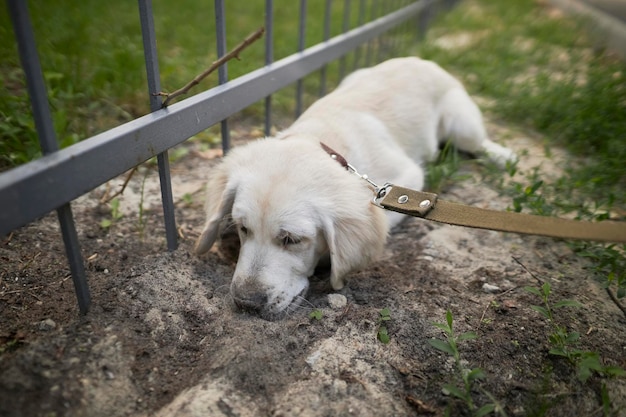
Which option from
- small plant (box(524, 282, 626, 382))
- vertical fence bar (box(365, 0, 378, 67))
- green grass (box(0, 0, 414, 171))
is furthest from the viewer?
vertical fence bar (box(365, 0, 378, 67))

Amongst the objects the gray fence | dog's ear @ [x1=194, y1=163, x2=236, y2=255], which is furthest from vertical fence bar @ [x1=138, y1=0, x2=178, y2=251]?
dog's ear @ [x1=194, y1=163, x2=236, y2=255]

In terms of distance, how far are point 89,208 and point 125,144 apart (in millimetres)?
968

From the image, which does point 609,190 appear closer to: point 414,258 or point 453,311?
point 414,258

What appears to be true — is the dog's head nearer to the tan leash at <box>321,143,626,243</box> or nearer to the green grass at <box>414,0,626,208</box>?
the tan leash at <box>321,143,626,243</box>

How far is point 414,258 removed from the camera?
2309 millimetres

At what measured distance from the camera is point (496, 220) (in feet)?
5.37

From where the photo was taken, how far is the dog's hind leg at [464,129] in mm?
3436

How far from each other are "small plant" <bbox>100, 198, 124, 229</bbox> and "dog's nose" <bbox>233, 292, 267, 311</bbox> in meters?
0.91

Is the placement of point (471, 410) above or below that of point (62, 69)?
below

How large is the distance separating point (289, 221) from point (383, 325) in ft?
1.84

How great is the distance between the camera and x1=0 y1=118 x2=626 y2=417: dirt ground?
141 cm

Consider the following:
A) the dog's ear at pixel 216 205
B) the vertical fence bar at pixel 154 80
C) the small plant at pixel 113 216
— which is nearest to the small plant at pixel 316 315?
the dog's ear at pixel 216 205

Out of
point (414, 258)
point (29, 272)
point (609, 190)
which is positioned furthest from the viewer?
point (609, 190)

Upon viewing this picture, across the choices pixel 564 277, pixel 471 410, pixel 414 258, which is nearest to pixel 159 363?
pixel 471 410
